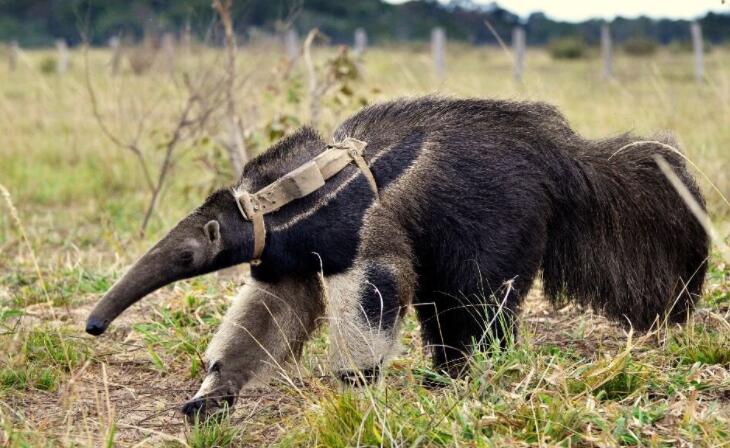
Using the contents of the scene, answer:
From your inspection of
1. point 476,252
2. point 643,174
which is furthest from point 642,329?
point 476,252

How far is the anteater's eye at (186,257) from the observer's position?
3558 mm

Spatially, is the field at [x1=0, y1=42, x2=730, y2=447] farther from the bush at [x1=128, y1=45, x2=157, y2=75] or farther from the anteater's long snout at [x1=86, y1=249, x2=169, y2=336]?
the bush at [x1=128, y1=45, x2=157, y2=75]

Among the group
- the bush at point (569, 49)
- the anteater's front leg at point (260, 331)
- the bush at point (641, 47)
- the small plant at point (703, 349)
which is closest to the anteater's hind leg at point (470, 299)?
the anteater's front leg at point (260, 331)

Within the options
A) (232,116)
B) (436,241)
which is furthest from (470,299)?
(232,116)

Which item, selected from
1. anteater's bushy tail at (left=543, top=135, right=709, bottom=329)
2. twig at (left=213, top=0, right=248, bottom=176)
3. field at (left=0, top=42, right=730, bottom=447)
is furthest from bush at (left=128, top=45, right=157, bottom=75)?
anteater's bushy tail at (left=543, top=135, right=709, bottom=329)

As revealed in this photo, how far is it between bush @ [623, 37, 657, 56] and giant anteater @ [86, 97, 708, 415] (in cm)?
3260

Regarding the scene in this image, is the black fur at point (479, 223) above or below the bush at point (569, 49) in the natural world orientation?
above

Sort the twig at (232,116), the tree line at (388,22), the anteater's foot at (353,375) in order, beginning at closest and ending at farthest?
the anteater's foot at (353,375) < the twig at (232,116) < the tree line at (388,22)

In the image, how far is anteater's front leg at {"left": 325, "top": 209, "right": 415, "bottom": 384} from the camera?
→ 3.50 m

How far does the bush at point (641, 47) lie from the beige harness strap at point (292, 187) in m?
33.5

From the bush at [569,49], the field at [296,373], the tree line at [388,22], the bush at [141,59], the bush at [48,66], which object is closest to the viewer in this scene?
the field at [296,373]

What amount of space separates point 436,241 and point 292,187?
66 centimetres

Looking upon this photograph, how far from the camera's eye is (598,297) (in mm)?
4086

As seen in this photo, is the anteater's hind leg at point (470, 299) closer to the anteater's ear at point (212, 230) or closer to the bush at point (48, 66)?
the anteater's ear at point (212, 230)
